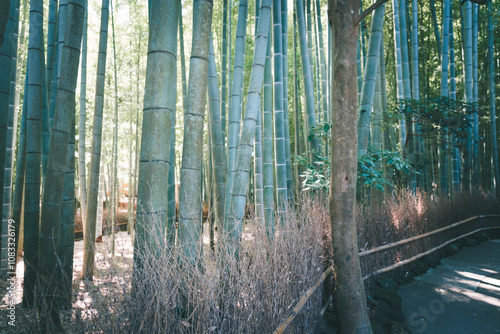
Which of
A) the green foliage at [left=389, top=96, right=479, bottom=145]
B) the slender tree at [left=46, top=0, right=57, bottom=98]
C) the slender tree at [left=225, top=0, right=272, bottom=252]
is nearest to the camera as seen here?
the slender tree at [left=225, top=0, right=272, bottom=252]

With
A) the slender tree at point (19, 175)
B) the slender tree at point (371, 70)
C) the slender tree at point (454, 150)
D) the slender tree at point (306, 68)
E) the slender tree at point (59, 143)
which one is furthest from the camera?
the slender tree at point (454, 150)

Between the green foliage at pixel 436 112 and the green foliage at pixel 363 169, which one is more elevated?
the green foliage at pixel 436 112

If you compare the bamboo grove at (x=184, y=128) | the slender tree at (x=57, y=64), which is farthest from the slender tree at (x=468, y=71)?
the slender tree at (x=57, y=64)

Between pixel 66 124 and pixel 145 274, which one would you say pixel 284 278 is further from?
pixel 66 124

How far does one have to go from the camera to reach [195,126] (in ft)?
5.48

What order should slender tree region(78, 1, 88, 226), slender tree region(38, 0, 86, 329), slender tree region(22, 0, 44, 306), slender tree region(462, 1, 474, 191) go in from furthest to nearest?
1. slender tree region(462, 1, 474, 191)
2. slender tree region(78, 1, 88, 226)
3. slender tree region(22, 0, 44, 306)
4. slender tree region(38, 0, 86, 329)

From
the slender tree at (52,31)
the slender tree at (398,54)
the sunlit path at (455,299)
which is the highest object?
the slender tree at (398,54)

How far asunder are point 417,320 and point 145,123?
242 cm

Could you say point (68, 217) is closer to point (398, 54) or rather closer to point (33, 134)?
point (33, 134)

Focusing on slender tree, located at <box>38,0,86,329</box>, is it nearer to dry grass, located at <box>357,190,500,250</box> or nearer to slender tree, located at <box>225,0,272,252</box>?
slender tree, located at <box>225,0,272,252</box>

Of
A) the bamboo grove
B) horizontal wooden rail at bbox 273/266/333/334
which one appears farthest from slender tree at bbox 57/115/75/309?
horizontal wooden rail at bbox 273/266/333/334

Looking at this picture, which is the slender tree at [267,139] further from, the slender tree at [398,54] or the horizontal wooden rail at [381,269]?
the slender tree at [398,54]

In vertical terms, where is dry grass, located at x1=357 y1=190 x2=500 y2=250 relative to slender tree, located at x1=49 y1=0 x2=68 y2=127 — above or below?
below

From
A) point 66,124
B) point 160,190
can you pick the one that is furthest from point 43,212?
point 160,190
